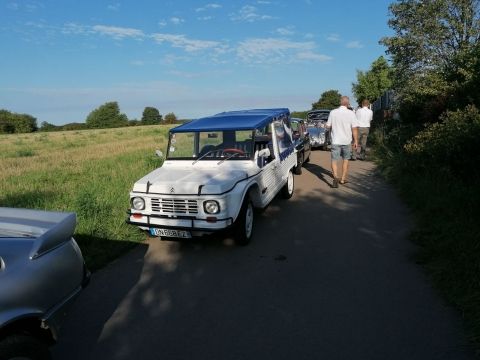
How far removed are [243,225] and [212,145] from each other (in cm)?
191

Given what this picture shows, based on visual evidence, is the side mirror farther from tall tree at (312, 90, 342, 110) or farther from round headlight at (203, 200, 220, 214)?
tall tree at (312, 90, 342, 110)

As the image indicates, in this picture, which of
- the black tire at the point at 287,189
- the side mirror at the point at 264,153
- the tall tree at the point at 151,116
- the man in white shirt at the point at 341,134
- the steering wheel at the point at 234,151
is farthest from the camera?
the tall tree at the point at 151,116

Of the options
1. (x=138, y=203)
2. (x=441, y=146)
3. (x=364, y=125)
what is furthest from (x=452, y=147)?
(x=138, y=203)

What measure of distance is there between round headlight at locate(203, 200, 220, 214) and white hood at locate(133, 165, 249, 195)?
134 millimetres

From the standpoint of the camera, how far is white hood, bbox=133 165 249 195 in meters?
5.36

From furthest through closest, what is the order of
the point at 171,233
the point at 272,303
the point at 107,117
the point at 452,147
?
the point at 107,117 < the point at 452,147 < the point at 171,233 < the point at 272,303

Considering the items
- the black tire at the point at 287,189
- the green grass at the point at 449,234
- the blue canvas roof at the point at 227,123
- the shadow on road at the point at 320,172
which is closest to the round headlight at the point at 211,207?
the blue canvas roof at the point at 227,123

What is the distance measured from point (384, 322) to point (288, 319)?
87cm

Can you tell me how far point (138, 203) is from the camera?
18.7 ft


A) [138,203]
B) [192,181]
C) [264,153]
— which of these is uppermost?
[264,153]

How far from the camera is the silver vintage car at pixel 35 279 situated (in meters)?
2.35

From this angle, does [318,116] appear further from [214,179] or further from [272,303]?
[272,303]

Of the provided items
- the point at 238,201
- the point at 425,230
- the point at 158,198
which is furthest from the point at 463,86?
the point at 158,198

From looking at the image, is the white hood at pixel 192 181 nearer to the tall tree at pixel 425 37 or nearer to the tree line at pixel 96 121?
the tall tree at pixel 425 37
